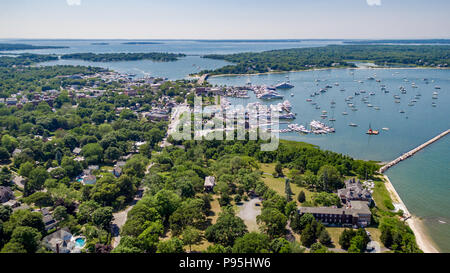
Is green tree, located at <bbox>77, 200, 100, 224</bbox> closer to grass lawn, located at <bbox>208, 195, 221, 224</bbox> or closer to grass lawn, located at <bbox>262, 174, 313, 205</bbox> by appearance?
grass lawn, located at <bbox>208, 195, 221, 224</bbox>

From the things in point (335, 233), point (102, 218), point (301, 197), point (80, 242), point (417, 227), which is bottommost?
point (417, 227)

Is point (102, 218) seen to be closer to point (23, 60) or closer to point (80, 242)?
point (80, 242)

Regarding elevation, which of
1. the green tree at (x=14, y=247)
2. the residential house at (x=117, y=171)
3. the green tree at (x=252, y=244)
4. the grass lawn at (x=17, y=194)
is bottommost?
the grass lawn at (x=17, y=194)

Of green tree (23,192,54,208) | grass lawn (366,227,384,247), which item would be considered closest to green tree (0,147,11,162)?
green tree (23,192,54,208)

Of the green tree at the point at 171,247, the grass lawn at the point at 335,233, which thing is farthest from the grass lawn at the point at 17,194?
the grass lawn at the point at 335,233

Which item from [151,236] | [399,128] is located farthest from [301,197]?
[399,128]

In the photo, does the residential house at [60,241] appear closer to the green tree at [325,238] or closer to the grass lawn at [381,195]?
the green tree at [325,238]

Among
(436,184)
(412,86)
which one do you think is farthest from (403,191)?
(412,86)
